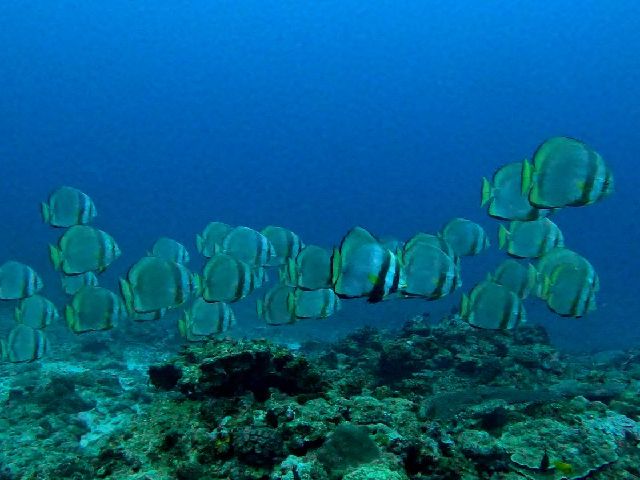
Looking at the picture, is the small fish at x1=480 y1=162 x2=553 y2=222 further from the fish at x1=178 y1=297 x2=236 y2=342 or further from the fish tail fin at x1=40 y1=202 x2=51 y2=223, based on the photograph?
the fish tail fin at x1=40 y1=202 x2=51 y2=223

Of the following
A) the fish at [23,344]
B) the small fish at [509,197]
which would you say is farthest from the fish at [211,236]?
the small fish at [509,197]

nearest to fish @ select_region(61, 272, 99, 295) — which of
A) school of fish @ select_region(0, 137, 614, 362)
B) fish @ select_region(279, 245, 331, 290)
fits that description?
school of fish @ select_region(0, 137, 614, 362)

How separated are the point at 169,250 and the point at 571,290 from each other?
5.90 m

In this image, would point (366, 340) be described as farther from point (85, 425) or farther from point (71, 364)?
point (71, 364)

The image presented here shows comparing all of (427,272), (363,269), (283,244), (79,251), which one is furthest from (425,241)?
(79,251)

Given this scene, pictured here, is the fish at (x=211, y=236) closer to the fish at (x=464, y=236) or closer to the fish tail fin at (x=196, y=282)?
the fish tail fin at (x=196, y=282)

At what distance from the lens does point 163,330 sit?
17.2m

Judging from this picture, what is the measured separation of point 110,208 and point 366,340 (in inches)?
4881

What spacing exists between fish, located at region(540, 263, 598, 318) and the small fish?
0.58 meters

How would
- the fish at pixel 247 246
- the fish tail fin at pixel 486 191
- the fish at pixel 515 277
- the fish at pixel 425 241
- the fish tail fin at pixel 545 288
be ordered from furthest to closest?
the fish at pixel 247 246 → the fish at pixel 515 277 → the fish tail fin at pixel 486 191 → the fish tail fin at pixel 545 288 → the fish at pixel 425 241

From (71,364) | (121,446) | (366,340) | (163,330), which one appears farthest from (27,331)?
(163,330)

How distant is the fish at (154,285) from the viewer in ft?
17.1

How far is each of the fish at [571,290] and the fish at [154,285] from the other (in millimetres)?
3596

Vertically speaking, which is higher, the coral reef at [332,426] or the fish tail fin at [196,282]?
the fish tail fin at [196,282]
